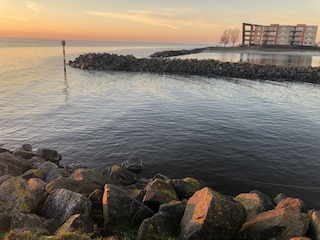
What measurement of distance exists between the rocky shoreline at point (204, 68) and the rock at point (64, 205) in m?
58.5

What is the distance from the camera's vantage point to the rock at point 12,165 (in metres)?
14.4

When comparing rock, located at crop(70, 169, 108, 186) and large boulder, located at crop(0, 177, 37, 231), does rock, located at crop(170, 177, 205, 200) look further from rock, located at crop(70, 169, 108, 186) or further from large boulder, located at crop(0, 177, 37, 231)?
large boulder, located at crop(0, 177, 37, 231)

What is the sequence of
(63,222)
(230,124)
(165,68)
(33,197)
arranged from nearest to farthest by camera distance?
(63,222) < (33,197) < (230,124) < (165,68)

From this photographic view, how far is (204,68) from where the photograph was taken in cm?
7000

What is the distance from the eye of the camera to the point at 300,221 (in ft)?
30.1

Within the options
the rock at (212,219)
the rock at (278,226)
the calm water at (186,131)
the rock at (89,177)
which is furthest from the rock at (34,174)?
the rock at (278,226)

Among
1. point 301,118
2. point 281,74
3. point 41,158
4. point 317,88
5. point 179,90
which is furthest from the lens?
point 281,74

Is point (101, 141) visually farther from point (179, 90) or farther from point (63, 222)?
point (179, 90)

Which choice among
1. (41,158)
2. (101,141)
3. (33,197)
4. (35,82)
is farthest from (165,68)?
(33,197)

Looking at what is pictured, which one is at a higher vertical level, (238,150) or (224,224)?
(224,224)

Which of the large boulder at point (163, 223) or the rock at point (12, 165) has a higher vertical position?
the large boulder at point (163, 223)

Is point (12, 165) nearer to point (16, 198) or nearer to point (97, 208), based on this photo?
point (16, 198)

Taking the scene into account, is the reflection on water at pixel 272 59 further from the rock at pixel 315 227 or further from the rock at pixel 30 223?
the rock at pixel 30 223

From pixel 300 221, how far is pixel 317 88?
49.1 metres
